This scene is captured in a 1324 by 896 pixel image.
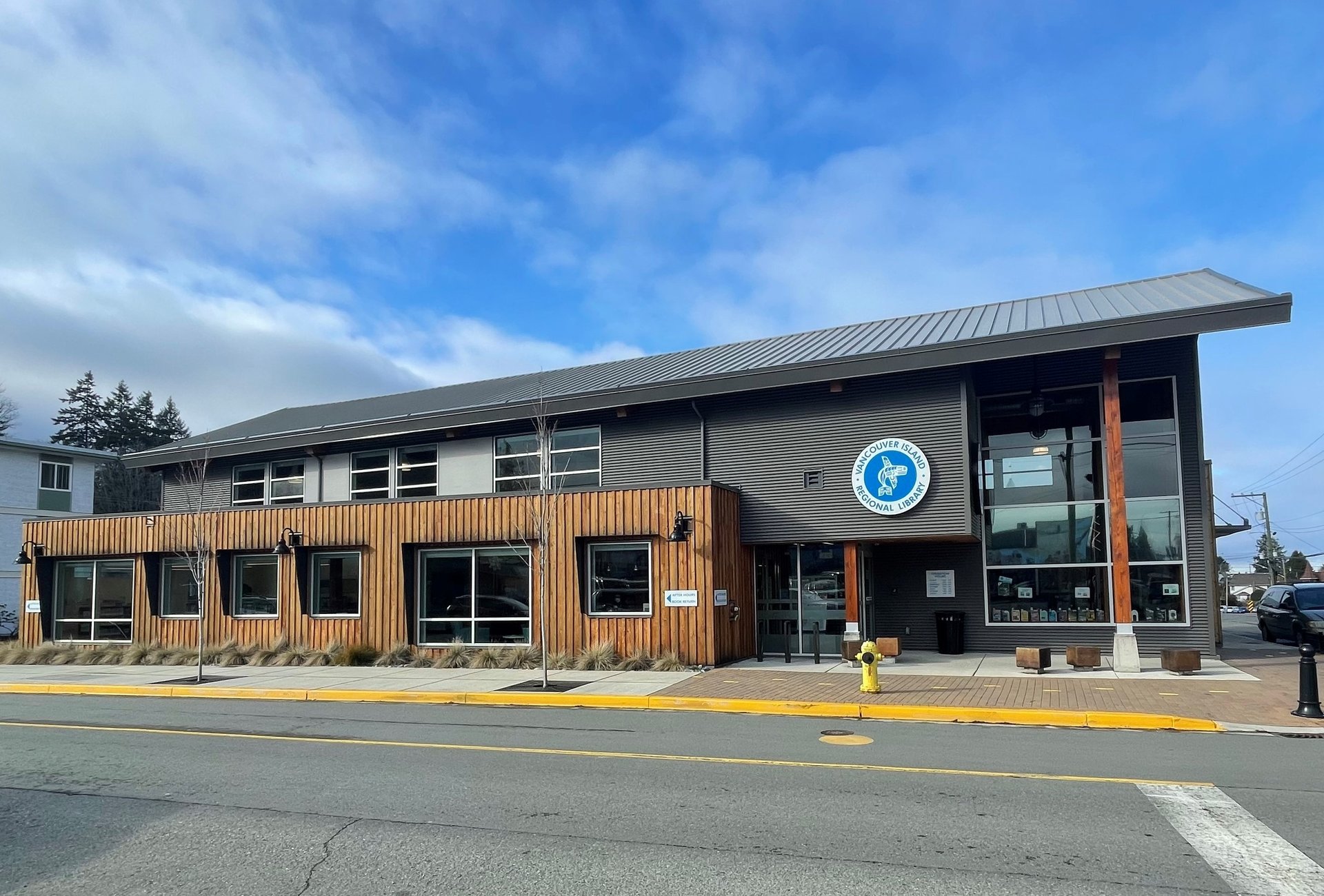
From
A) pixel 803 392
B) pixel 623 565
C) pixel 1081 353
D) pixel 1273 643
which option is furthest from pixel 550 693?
pixel 1273 643

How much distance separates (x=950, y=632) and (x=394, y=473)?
14513 mm

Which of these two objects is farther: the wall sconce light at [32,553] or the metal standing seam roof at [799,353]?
the wall sconce light at [32,553]

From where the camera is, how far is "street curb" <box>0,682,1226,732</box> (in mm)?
11828

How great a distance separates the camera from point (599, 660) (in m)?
18.6

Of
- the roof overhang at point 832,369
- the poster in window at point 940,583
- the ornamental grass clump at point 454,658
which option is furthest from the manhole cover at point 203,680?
the poster in window at point 940,583

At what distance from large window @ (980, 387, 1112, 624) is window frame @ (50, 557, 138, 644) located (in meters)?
21.1

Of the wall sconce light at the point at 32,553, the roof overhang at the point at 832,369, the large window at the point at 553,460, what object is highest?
the roof overhang at the point at 832,369

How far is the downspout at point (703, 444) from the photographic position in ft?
70.7

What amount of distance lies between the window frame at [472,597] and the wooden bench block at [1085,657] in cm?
1062

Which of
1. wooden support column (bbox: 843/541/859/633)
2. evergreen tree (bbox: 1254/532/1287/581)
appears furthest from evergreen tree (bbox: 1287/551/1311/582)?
wooden support column (bbox: 843/541/859/633)

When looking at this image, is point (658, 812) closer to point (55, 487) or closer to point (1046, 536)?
point (1046, 536)

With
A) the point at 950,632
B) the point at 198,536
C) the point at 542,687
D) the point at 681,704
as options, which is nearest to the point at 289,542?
the point at 198,536

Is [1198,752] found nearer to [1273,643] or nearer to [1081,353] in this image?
[1081,353]

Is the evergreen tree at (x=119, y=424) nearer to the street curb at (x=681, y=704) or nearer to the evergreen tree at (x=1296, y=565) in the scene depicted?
the street curb at (x=681, y=704)
